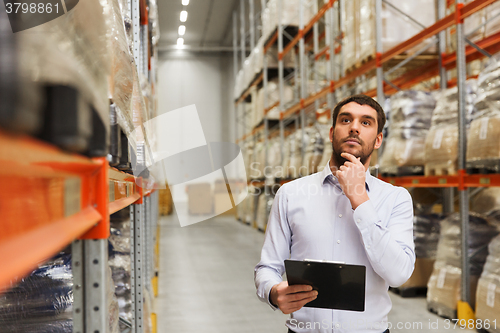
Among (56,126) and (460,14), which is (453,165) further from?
(56,126)

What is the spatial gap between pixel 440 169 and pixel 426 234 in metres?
1.04

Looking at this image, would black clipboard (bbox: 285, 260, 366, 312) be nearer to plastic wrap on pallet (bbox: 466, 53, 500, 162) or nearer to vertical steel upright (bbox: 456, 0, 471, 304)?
plastic wrap on pallet (bbox: 466, 53, 500, 162)

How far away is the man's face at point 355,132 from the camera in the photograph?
2172mm

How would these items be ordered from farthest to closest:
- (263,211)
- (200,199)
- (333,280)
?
(200,199) < (263,211) < (333,280)

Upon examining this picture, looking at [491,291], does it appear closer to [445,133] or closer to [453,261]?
[453,261]

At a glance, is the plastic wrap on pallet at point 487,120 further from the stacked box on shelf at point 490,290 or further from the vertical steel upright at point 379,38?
the vertical steel upright at point 379,38

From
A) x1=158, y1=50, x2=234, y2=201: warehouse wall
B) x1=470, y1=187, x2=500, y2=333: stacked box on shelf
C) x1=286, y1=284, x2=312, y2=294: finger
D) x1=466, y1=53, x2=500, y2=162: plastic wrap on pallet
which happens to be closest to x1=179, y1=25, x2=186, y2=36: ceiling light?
x1=158, y1=50, x2=234, y2=201: warehouse wall

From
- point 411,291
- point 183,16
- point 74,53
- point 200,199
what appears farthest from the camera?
point 200,199

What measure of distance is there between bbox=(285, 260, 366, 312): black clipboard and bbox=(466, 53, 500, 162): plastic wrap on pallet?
8.02 feet

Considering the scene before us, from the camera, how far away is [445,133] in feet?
14.7

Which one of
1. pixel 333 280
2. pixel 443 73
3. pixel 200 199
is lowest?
pixel 200 199

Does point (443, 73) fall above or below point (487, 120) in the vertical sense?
above

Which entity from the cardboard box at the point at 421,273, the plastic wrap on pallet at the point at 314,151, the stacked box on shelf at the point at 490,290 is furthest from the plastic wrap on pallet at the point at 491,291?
the plastic wrap on pallet at the point at 314,151

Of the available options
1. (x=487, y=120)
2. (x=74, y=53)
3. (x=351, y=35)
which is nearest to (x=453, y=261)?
(x=487, y=120)
